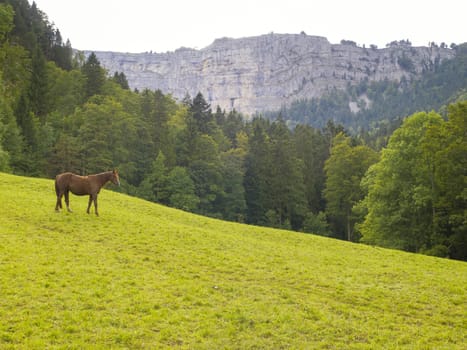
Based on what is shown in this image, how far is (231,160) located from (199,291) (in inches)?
2476

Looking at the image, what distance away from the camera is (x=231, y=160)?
76.0m

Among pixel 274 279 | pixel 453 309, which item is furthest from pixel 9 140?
pixel 453 309

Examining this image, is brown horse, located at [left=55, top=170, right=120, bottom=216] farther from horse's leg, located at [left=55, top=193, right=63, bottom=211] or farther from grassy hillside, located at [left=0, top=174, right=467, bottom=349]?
grassy hillside, located at [left=0, top=174, right=467, bottom=349]

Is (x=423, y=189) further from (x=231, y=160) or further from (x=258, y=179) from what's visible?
(x=231, y=160)

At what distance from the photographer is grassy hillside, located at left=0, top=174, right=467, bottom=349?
10227 millimetres

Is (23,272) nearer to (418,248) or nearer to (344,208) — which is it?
(418,248)

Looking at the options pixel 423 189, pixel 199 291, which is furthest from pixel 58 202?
pixel 423 189

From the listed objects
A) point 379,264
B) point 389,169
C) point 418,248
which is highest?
point 389,169

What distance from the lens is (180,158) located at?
70.4 metres

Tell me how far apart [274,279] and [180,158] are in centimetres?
5608

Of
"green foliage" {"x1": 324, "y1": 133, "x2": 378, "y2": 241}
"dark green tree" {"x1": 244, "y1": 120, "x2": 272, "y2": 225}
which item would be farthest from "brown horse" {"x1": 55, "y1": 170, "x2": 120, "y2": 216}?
"dark green tree" {"x1": 244, "y1": 120, "x2": 272, "y2": 225}

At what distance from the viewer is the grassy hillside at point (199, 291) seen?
10.2 m

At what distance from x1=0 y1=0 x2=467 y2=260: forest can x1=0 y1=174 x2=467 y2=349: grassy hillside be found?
18.1 m

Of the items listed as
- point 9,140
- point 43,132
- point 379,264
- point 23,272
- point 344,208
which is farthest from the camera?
point 344,208
